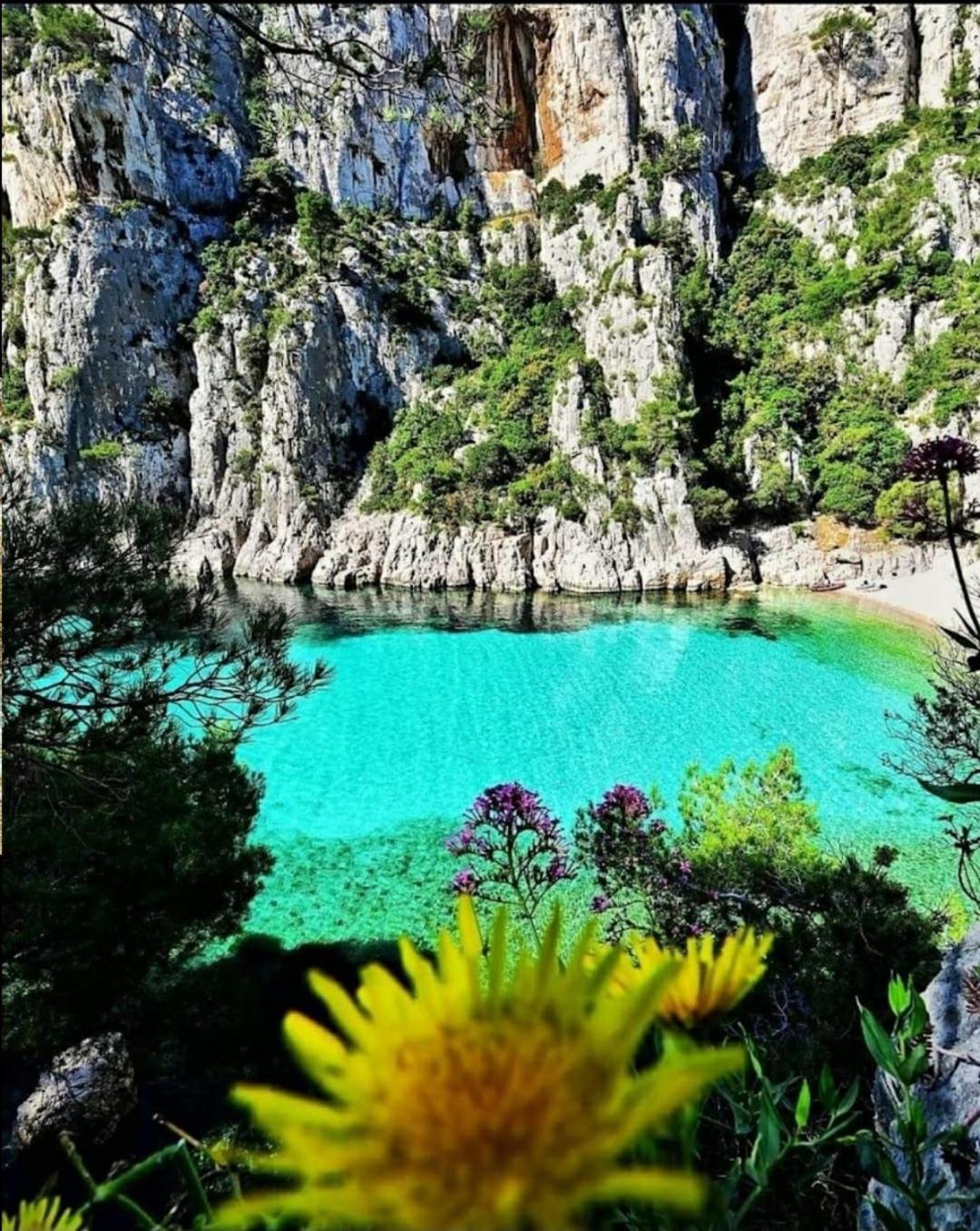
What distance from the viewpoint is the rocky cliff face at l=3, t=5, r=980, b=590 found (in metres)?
19.8

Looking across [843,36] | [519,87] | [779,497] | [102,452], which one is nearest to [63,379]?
[102,452]

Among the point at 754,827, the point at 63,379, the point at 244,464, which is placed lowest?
the point at 754,827

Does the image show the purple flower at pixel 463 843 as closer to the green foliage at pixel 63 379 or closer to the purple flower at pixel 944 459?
the purple flower at pixel 944 459

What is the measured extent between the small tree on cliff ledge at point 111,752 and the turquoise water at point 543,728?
6.17 feet

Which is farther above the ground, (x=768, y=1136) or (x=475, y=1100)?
(x=475, y=1100)

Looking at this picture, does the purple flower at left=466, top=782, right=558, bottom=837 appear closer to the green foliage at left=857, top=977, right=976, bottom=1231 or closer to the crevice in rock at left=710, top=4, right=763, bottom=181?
the green foliage at left=857, top=977, right=976, bottom=1231

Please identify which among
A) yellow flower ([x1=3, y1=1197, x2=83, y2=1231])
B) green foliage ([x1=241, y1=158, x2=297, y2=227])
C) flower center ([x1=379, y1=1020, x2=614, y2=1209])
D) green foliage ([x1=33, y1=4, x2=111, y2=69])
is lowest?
yellow flower ([x1=3, y1=1197, x2=83, y2=1231])

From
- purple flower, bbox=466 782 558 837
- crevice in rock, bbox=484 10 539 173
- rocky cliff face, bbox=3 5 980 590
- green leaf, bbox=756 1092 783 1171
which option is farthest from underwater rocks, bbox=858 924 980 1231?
crevice in rock, bbox=484 10 539 173

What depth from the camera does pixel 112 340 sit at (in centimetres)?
2273

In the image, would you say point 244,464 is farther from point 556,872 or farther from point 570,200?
point 556,872

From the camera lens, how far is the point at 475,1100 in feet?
0.90

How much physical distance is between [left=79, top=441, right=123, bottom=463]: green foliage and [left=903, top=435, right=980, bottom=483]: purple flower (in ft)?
81.7

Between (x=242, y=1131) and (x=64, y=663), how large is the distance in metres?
2.43

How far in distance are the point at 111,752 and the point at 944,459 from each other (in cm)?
310
